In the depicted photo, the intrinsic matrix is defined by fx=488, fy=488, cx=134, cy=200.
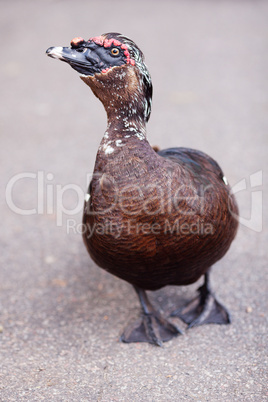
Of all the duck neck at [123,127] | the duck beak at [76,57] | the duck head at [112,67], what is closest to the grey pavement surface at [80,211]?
the duck neck at [123,127]

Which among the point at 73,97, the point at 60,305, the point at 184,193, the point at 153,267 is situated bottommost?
the point at 60,305

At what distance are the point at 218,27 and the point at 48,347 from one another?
863 centimetres

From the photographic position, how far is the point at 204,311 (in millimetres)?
3465

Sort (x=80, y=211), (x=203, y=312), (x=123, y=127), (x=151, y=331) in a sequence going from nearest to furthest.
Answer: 1. (x=123, y=127)
2. (x=151, y=331)
3. (x=203, y=312)
4. (x=80, y=211)

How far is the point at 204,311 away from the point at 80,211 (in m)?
1.95

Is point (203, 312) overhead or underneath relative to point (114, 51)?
underneath

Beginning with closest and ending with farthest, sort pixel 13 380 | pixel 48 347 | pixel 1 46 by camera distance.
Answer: pixel 13 380 < pixel 48 347 < pixel 1 46

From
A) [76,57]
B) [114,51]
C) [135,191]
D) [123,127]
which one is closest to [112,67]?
[114,51]

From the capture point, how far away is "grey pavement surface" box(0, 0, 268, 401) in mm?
2949

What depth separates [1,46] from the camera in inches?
369

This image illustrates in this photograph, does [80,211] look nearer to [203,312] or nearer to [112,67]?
[203,312]

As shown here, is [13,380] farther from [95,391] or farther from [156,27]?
[156,27]

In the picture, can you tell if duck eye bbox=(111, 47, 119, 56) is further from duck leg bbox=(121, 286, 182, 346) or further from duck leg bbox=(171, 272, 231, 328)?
duck leg bbox=(171, 272, 231, 328)

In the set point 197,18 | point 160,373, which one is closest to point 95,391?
point 160,373
